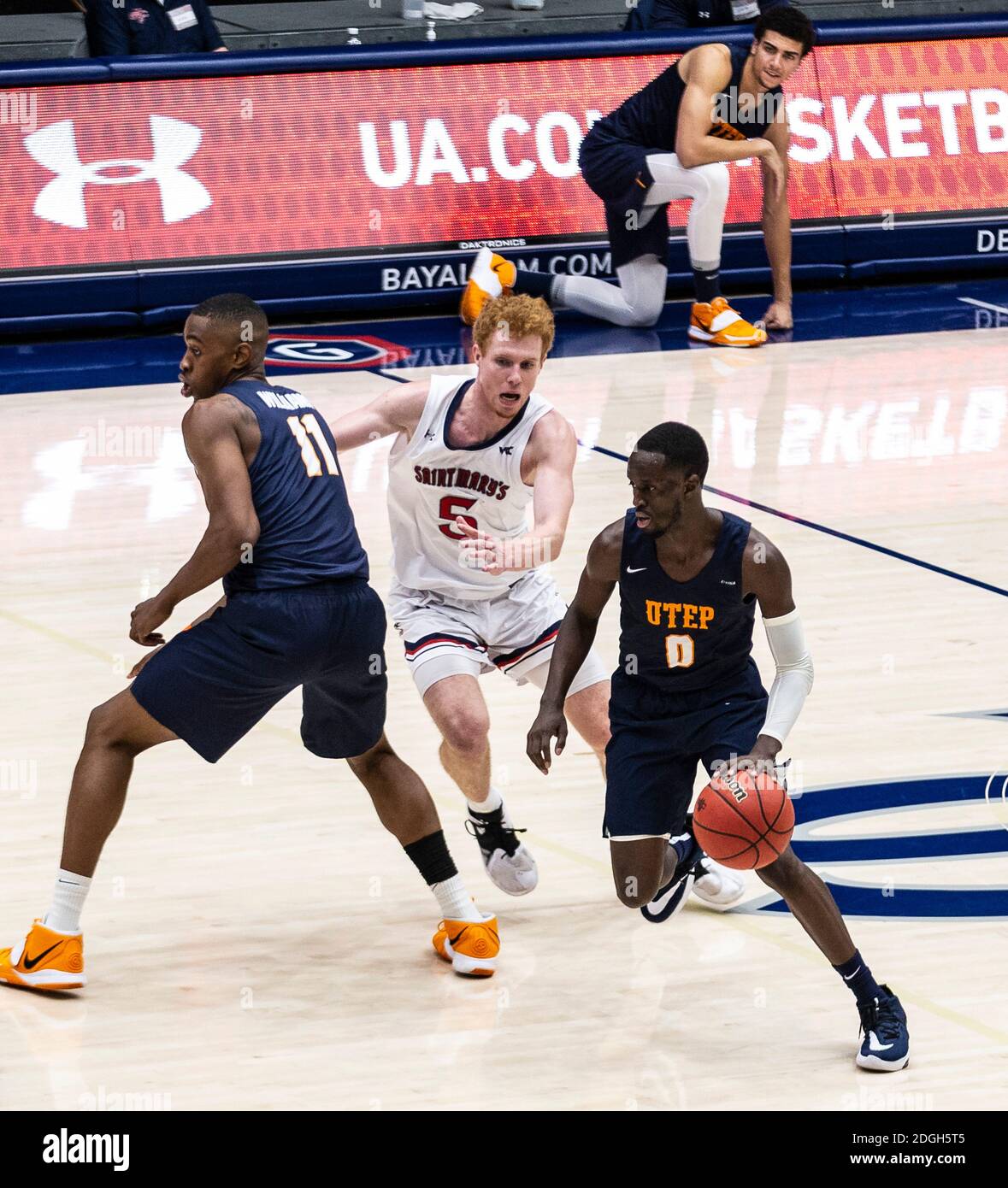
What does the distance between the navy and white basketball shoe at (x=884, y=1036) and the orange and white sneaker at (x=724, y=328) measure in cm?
859

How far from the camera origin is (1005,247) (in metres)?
15.2

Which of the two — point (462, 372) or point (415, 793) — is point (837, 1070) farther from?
point (462, 372)

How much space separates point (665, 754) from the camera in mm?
5434

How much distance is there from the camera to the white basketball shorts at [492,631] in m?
6.23

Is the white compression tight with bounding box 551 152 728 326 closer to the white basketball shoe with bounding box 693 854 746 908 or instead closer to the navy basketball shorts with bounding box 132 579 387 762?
the white basketball shoe with bounding box 693 854 746 908

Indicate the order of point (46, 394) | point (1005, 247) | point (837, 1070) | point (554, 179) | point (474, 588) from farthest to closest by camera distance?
point (1005, 247) < point (554, 179) < point (46, 394) < point (474, 588) < point (837, 1070)

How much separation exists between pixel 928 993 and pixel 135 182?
916 centimetres

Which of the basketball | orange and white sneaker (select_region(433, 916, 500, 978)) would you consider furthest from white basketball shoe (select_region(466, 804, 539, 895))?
the basketball

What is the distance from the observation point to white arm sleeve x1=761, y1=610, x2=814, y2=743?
5.17m

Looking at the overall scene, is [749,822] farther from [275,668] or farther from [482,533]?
[482,533]

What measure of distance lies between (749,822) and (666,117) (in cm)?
887

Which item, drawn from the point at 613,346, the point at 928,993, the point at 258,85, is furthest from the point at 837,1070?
the point at 258,85

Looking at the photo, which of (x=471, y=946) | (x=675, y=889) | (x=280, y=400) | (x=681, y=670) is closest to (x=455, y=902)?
(x=471, y=946)

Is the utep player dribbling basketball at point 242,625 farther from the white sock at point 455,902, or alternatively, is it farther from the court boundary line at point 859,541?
the court boundary line at point 859,541
